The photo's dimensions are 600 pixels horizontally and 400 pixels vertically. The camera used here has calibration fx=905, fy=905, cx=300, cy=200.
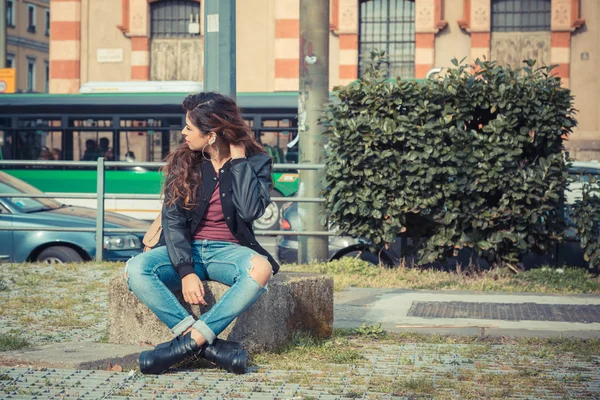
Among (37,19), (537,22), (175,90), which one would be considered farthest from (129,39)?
(37,19)

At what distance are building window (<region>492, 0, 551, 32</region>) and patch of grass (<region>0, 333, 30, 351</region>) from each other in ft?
78.0

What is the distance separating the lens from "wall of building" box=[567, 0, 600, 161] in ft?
86.9

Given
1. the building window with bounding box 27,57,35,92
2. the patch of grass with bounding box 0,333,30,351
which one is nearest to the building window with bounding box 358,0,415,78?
the patch of grass with bounding box 0,333,30,351

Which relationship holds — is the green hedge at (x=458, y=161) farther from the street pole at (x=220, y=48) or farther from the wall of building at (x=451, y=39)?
the wall of building at (x=451, y=39)

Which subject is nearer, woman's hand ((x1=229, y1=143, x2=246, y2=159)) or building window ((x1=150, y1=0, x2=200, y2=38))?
woman's hand ((x1=229, y1=143, x2=246, y2=159))

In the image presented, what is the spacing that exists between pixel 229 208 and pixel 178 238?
1.08ft

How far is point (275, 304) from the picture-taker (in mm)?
5227

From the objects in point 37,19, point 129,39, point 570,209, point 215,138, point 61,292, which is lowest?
point 61,292

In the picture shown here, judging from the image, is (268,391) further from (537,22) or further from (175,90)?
(537,22)

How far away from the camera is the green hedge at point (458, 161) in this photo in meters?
9.45

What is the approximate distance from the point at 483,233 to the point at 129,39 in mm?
21147

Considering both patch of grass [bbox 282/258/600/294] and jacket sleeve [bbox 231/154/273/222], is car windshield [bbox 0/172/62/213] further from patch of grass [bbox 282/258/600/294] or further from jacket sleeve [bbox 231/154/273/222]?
jacket sleeve [bbox 231/154/273/222]

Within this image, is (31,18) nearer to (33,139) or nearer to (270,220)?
(33,139)

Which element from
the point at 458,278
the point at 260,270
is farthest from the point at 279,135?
the point at 260,270
